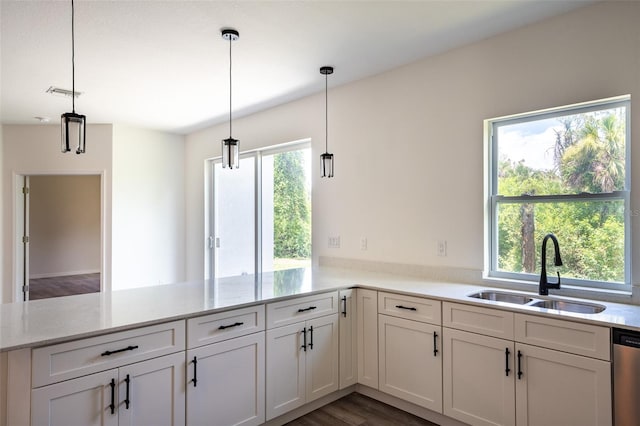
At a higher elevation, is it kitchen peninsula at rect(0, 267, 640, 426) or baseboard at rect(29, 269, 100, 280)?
kitchen peninsula at rect(0, 267, 640, 426)

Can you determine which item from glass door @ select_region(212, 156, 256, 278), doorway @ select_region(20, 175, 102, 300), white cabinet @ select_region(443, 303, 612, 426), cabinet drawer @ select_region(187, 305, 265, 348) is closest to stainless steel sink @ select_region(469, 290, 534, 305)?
white cabinet @ select_region(443, 303, 612, 426)

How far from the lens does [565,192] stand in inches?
99.7

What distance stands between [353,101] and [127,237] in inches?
144

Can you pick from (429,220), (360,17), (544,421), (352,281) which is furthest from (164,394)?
(360,17)

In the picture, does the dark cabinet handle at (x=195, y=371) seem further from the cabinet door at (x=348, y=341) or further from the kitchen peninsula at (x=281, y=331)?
the cabinet door at (x=348, y=341)

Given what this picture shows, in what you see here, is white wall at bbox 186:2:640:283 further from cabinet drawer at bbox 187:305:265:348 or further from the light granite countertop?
cabinet drawer at bbox 187:305:265:348

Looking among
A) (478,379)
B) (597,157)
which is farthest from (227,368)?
(597,157)

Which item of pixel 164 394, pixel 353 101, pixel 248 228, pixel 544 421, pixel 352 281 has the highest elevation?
pixel 353 101

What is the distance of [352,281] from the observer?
298 centimetres

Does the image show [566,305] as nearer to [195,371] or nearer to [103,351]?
[195,371]

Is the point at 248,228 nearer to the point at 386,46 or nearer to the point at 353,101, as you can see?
the point at 353,101

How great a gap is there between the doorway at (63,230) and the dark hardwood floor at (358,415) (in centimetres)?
672

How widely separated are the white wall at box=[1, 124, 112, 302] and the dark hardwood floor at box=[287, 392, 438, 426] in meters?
3.70

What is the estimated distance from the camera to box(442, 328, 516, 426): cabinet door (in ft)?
7.09
